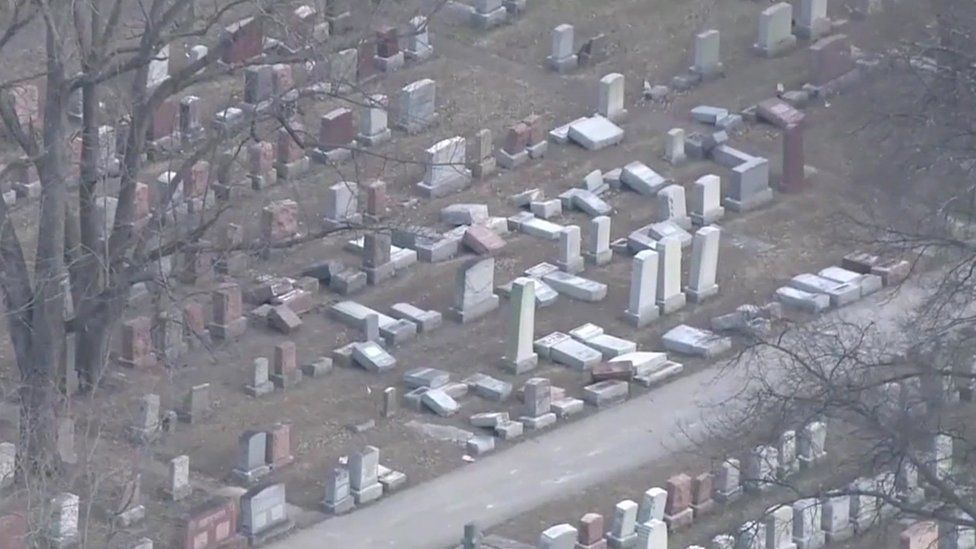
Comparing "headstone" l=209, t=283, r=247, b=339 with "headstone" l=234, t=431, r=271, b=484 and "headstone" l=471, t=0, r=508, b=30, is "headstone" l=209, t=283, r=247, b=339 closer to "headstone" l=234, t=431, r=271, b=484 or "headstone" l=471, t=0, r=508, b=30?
"headstone" l=234, t=431, r=271, b=484


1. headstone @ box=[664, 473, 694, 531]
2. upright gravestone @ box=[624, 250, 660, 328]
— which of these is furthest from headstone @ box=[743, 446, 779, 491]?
upright gravestone @ box=[624, 250, 660, 328]

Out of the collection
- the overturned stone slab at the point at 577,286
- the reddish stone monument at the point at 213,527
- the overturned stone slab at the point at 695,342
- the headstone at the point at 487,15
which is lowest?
the headstone at the point at 487,15

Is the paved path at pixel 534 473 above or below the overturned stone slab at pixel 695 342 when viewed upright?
above

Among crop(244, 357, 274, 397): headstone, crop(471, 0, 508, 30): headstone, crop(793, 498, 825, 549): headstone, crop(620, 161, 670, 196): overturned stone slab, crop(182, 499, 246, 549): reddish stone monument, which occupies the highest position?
crop(182, 499, 246, 549): reddish stone monument

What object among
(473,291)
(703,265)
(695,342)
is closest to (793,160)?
(703,265)

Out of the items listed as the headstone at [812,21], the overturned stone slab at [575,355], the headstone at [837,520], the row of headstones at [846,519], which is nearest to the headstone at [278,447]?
the overturned stone slab at [575,355]

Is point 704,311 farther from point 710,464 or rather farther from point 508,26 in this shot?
point 508,26

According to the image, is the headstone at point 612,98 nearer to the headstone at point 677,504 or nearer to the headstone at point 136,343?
the headstone at point 136,343
